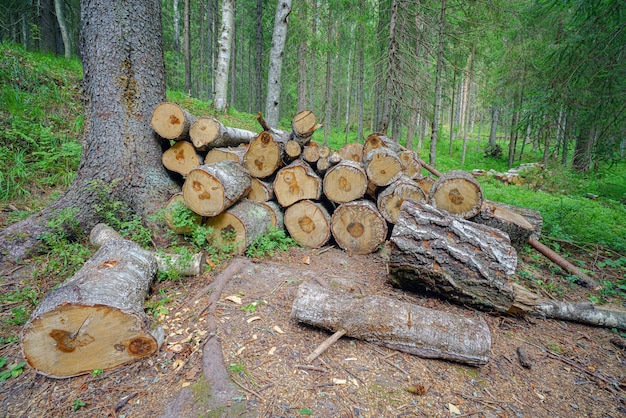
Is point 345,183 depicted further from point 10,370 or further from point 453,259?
point 10,370

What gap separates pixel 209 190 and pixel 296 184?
1.25 m

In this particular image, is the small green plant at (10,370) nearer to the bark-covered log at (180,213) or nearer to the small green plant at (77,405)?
the small green plant at (77,405)

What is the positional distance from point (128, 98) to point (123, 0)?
119 centimetres

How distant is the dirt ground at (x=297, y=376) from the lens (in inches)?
66.9

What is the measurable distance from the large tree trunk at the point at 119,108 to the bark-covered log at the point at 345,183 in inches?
88.1

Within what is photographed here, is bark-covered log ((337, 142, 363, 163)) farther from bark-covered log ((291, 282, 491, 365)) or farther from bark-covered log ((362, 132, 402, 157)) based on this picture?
bark-covered log ((291, 282, 491, 365))

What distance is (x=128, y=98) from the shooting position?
374cm

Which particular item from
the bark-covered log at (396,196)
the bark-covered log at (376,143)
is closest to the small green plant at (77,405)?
the bark-covered log at (396,196)

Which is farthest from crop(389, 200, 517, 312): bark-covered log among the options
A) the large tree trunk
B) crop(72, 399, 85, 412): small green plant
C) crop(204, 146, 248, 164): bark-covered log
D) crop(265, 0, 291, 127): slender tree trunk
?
crop(265, 0, 291, 127): slender tree trunk

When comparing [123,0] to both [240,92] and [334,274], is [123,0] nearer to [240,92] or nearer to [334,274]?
[334,274]

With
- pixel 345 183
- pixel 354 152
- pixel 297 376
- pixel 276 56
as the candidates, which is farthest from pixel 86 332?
pixel 276 56

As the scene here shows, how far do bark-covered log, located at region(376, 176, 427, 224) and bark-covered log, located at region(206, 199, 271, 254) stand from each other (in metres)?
1.78

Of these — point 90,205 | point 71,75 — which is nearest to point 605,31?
point 90,205

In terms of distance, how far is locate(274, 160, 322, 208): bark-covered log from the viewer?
160 inches
